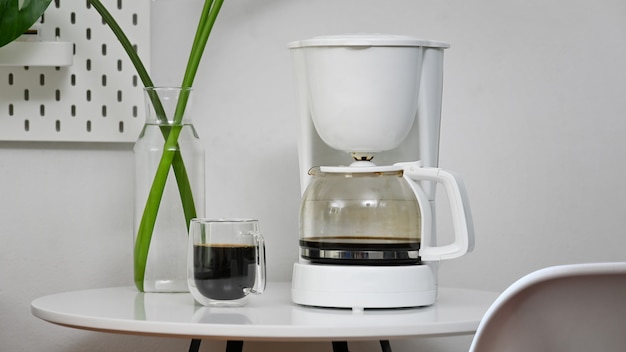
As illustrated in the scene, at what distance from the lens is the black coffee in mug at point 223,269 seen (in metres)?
1.34

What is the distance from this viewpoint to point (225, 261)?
134 cm

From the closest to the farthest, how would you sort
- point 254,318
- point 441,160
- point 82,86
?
point 254,318 → point 82,86 → point 441,160

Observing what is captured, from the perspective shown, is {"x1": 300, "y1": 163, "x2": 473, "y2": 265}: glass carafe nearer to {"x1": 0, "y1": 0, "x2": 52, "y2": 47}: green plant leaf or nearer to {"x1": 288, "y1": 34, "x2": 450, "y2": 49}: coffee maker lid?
{"x1": 288, "y1": 34, "x2": 450, "y2": 49}: coffee maker lid

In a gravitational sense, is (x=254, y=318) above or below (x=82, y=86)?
below

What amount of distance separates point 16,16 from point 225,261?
62cm

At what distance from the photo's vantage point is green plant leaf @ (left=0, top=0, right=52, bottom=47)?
1584 millimetres

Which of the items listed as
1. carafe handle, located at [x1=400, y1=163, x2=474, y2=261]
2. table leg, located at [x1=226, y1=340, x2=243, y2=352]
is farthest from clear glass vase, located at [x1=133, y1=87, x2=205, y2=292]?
carafe handle, located at [x1=400, y1=163, x2=474, y2=261]

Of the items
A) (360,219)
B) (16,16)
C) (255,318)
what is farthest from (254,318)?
(16,16)

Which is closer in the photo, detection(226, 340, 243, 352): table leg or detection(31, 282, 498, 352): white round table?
detection(31, 282, 498, 352): white round table

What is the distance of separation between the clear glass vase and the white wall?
0.29 m

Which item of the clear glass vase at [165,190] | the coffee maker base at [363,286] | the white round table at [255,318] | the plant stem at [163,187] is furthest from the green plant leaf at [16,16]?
the coffee maker base at [363,286]

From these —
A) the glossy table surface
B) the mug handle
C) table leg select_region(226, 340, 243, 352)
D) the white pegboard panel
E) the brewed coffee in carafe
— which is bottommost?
table leg select_region(226, 340, 243, 352)

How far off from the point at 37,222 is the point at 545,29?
114 centimetres

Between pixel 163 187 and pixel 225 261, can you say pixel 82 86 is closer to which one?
pixel 163 187
